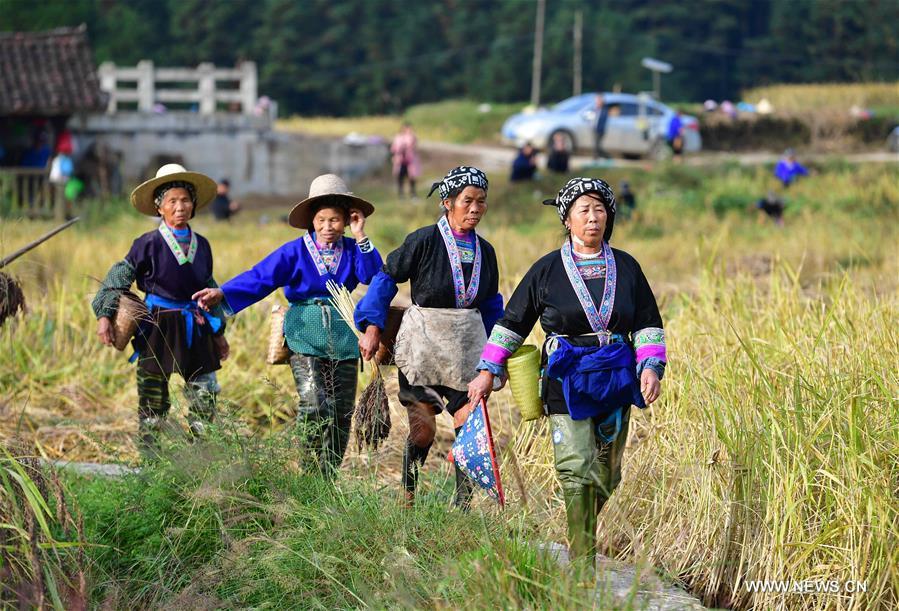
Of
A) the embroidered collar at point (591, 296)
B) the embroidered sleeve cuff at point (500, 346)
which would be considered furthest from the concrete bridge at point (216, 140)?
the embroidered collar at point (591, 296)

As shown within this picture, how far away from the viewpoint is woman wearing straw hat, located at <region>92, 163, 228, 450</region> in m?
5.84

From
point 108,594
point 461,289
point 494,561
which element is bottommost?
point 108,594

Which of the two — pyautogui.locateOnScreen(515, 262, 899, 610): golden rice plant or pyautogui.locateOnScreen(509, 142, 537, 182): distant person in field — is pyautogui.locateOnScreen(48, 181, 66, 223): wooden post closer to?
pyautogui.locateOnScreen(509, 142, 537, 182): distant person in field

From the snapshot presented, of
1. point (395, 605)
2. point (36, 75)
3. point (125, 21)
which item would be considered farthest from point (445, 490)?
point (125, 21)

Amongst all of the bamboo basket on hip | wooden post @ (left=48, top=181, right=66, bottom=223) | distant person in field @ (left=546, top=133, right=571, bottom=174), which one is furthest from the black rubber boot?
distant person in field @ (left=546, top=133, right=571, bottom=174)

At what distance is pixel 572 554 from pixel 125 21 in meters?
34.3

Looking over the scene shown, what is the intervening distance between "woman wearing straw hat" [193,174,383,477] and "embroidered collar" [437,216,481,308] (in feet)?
1.91

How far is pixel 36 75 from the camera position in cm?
2144

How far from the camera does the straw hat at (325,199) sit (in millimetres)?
5621

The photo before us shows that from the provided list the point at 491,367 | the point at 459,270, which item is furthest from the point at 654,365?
the point at 459,270

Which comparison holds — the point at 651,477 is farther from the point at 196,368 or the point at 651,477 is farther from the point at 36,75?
the point at 36,75

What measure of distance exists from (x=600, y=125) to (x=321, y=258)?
19.2 metres

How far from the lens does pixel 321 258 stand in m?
5.64

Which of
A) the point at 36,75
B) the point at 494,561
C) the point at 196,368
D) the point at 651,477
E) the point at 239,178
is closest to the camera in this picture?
the point at 494,561
